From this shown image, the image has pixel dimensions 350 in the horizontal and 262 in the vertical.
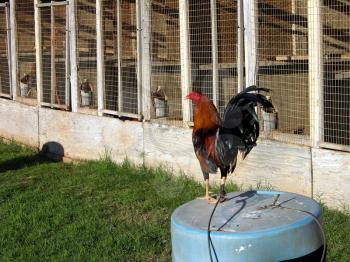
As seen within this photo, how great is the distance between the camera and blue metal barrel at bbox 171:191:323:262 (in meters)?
3.21

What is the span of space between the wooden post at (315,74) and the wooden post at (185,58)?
1.81 meters

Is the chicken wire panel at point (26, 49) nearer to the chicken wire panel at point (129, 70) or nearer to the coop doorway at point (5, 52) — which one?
the coop doorway at point (5, 52)

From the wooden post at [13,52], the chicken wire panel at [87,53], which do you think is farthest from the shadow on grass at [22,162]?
the wooden post at [13,52]

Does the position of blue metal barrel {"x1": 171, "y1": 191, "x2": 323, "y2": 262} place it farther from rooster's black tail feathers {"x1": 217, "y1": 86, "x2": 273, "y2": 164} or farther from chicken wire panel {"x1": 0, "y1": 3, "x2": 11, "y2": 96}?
chicken wire panel {"x1": 0, "y1": 3, "x2": 11, "y2": 96}

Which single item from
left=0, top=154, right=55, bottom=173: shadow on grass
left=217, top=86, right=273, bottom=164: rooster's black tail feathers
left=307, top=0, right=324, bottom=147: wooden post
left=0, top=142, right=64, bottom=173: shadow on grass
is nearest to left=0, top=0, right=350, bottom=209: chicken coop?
left=307, top=0, right=324, bottom=147: wooden post

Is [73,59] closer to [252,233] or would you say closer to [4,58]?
[4,58]

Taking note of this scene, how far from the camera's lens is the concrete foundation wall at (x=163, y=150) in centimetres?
651

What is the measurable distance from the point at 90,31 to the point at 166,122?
235cm

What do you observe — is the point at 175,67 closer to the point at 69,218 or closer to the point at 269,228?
the point at 69,218

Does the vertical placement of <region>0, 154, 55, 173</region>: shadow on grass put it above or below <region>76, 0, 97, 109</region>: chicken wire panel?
below

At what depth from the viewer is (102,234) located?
628 centimetres

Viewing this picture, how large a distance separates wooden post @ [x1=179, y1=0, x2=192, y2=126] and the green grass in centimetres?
91

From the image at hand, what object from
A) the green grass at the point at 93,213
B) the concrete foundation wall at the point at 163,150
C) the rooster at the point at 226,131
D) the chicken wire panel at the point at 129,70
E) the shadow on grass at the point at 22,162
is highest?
the chicken wire panel at the point at 129,70

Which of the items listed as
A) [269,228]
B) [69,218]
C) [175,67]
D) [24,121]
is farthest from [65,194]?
[269,228]
